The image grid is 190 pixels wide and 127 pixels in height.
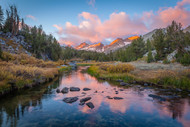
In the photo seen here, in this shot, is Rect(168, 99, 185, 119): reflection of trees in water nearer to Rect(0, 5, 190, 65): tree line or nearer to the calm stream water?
the calm stream water

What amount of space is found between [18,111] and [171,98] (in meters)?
17.9

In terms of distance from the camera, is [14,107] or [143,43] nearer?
[14,107]

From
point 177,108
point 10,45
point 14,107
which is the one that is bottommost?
point 177,108

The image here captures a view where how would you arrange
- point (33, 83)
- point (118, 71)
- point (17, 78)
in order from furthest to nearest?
point (118, 71), point (33, 83), point (17, 78)

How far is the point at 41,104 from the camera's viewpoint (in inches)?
523

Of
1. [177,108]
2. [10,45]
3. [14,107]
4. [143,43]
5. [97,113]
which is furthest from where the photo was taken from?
[143,43]

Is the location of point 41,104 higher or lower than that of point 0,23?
lower

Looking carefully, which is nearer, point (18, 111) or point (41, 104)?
point (18, 111)

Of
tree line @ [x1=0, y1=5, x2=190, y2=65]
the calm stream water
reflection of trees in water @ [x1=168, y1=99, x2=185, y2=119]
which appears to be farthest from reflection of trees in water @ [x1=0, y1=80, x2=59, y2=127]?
tree line @ [x1=0, y1=5, x2=190, y2=65]

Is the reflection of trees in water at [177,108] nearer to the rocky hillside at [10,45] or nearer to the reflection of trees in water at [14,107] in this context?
the reflection of trees in water at [14,107]

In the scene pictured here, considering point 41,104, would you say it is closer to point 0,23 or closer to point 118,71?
point 118,71

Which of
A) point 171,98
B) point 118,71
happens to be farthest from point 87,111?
point 118,71

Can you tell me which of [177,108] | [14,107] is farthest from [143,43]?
[14,107]

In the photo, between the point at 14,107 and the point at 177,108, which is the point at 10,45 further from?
the point at 177,108
